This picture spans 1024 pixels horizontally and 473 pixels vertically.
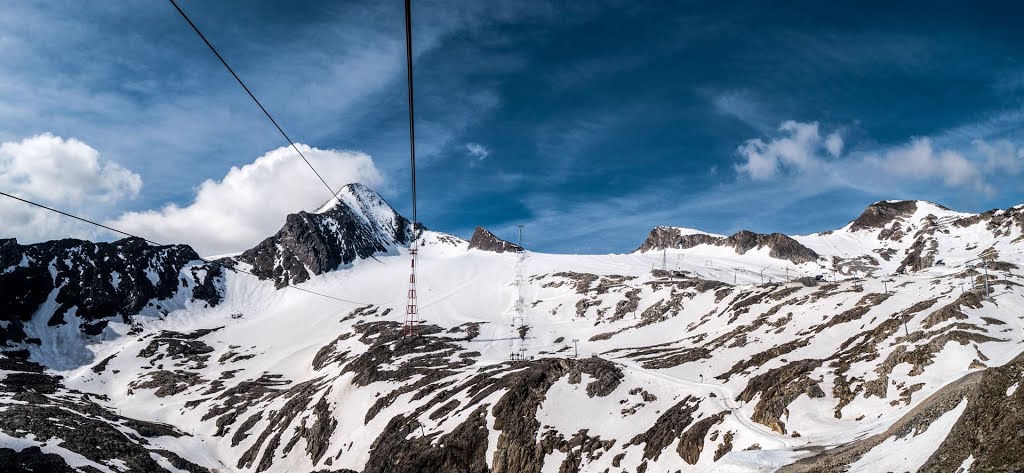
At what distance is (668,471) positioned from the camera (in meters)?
51.0

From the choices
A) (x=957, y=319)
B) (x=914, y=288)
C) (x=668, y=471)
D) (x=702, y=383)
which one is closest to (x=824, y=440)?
(x=668, y=471)

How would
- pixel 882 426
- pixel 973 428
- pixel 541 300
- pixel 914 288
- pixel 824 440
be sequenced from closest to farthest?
Answer: pixel 973 428
pixel 882 426
pixel 824 440
pixel 914 288
pixel 541 300

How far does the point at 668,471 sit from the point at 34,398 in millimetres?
136587

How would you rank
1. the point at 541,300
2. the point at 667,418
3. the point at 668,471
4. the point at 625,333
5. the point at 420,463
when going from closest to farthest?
the point at 668,471, the point at 667,418, the point at 420,463, the point at 625,333, the point at 541,300

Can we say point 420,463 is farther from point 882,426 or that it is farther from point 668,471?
point 882,426

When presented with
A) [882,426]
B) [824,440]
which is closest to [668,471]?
[824,440]

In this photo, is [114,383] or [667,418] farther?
[114,383]

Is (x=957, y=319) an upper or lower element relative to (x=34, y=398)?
upper

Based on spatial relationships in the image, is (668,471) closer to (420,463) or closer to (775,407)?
(775,407)

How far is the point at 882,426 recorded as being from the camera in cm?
3838

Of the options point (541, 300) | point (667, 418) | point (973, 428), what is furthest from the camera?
point (541, 300)

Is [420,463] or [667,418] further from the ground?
[667,418]

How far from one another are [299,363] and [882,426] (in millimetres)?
162483

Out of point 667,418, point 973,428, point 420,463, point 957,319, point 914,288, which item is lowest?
point 420,463
